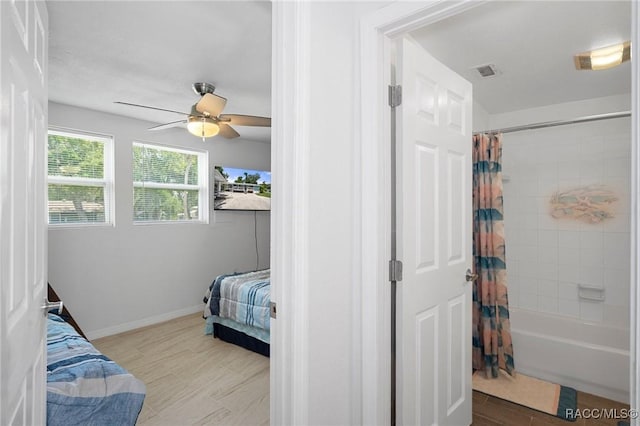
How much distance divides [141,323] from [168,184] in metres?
1.63

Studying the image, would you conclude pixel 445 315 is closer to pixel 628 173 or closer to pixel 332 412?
pixel 332 412

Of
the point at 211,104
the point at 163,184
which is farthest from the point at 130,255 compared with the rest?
the point at 211,104

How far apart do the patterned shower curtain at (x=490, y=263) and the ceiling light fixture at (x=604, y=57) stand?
68cm

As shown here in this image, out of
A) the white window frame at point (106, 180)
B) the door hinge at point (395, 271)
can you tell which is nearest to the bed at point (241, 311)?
the white window frame at point (106, 180)

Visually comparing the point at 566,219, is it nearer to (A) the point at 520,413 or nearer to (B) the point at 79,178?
(A) the point at 520,413

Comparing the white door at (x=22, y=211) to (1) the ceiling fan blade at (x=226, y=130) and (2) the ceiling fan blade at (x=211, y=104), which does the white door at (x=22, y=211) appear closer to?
(2) the ceiling fan blade at (x=211, y=104)

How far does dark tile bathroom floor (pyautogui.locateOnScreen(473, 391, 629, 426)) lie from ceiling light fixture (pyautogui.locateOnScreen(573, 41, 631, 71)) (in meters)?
2.24

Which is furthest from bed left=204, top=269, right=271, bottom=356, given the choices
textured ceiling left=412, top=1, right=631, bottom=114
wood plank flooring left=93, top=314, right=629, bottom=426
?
textured ceiling left=412, top=1, right=631, bottom=114

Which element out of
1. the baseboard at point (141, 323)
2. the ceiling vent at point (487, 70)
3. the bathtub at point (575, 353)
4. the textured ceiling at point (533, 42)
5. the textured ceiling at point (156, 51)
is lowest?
the baseboard at point (141, 323)

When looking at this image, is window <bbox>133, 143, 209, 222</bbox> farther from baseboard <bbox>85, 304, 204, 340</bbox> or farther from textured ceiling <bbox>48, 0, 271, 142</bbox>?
baseboard <bbox>85, 304, 204, 340</bbox>

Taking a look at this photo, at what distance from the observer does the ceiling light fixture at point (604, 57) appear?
7.07ft

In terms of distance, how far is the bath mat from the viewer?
2318 millimetres

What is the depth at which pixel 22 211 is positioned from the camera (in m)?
0.88

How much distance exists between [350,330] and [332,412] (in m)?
0.32
